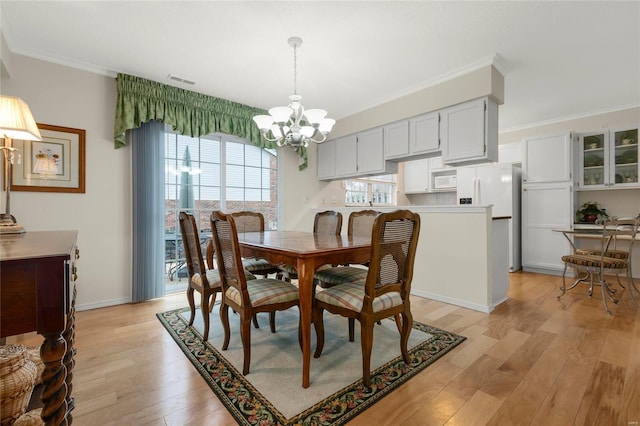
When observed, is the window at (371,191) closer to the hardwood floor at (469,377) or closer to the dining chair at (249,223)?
the dining chair at (249,223)

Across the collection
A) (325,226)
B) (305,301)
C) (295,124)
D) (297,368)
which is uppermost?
(295,124)

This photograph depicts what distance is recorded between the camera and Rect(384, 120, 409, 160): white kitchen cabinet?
3809 millimetres

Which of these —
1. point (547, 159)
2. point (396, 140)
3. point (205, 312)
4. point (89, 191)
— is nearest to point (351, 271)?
point (205, 312)

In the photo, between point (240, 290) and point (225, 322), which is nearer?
point (240, 290)

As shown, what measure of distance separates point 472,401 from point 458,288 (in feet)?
5.67

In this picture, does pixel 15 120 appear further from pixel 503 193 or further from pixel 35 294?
pixel 503 193

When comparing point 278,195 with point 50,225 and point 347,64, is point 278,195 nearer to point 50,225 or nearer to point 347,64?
point 347,64

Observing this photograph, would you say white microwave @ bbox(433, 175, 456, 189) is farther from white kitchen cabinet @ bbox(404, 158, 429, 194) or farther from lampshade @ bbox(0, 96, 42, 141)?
lampshade @ bbox(0, 96, 42, 141)

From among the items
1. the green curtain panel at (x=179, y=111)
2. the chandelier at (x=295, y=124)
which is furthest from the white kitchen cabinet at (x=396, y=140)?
the green curtain panel at (x=179, y=111)

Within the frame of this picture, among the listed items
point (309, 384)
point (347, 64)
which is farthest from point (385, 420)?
point (347, 64)

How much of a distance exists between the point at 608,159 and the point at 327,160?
4168mm

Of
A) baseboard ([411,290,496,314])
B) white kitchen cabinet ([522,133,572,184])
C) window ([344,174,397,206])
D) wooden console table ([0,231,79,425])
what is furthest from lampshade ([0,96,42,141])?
white kitchen cabinet ([522,133,572,184])

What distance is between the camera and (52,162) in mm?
2869

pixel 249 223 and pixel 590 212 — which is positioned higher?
pixel 590 212
